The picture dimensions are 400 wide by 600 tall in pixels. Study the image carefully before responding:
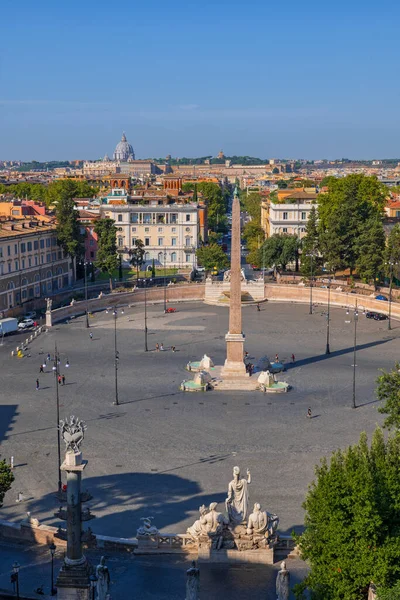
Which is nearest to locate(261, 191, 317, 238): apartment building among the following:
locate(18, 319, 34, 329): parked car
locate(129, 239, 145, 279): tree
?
locate(129, 239, 145, 279): tree

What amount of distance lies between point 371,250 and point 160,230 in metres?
26.7

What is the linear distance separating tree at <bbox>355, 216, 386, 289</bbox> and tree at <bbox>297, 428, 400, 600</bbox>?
165 ft

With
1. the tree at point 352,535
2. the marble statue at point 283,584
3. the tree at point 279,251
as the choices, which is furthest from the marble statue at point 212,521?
the tree at point 279,251

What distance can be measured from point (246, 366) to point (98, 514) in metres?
20.3

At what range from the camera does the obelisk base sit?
46.8 m

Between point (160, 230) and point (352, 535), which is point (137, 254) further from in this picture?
point (352, 535)

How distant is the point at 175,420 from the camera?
38.9 m

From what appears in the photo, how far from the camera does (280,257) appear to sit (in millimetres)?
82125

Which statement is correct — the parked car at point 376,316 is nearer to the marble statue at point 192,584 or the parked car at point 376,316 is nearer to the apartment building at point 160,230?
the apartment building at point 160,230

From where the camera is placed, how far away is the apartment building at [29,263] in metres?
65.8

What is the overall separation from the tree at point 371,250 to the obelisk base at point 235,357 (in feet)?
86.9

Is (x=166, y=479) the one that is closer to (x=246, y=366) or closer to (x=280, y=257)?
(x=246, y=366)

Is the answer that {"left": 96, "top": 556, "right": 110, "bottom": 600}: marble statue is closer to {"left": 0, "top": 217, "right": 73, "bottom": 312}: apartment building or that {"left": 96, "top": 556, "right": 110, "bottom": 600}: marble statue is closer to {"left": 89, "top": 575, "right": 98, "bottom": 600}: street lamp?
{"left": 89, "top": 575, "right": 98, "bottom": 600}: street lamp

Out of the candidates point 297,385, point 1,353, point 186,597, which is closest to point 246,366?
point 297,385
